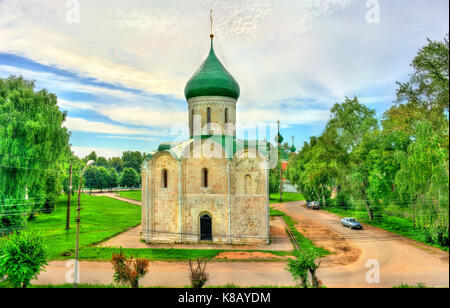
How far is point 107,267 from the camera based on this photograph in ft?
40.9

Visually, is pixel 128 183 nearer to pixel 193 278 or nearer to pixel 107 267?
pixel 107 267

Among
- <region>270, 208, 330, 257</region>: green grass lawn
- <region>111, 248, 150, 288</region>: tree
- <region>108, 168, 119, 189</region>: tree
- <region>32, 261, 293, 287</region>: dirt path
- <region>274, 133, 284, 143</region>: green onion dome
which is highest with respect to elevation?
<region>274, 133, 284, 143</region>: green onion dome

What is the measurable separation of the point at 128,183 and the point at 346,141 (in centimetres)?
4320

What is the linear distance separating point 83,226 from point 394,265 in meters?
20.8

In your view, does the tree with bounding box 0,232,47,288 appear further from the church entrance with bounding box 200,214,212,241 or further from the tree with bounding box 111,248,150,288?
the church entrance with bounding box 200,214,212,241

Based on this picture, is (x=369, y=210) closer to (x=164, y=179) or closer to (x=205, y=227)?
(x=205, y=227)

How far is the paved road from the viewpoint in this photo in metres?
10.0

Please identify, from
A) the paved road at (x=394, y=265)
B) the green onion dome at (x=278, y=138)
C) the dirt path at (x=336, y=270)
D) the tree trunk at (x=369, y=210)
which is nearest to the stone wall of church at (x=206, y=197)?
the dirt path at (x=336, y=270)

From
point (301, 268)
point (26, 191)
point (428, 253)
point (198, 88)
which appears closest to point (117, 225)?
point (26, 191)

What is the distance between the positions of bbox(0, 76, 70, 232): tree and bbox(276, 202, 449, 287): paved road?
16.9m

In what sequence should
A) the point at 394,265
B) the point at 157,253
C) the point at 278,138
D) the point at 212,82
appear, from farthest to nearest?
1. the point at 278,138
2. the point at 212,82
3. the point at 157,253
4. the point at 394,265

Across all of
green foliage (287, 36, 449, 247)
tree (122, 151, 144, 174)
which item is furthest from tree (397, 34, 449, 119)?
tree (122, 151, 144, 174)

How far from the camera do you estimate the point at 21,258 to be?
9.59 metres

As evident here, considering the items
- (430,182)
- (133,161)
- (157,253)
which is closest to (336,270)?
(430,182)
